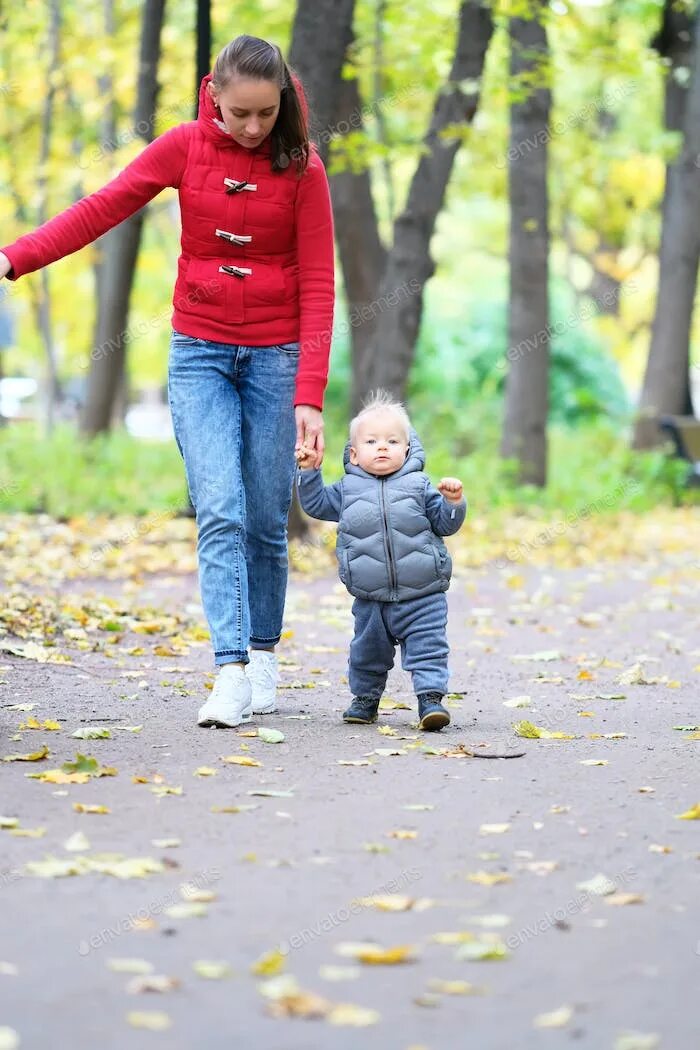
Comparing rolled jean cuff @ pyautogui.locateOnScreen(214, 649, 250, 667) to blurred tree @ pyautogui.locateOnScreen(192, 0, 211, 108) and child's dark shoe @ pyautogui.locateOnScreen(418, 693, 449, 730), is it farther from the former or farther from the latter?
blurred tree @ pyautogui.locateOnScreen(192, 0, 211, 108)

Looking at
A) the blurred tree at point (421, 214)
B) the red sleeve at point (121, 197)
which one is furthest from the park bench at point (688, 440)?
the red sleeve at point (121, 197)

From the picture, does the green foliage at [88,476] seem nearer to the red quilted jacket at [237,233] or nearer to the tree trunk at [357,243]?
the tree trunk at [357,243]

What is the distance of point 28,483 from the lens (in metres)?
16.4

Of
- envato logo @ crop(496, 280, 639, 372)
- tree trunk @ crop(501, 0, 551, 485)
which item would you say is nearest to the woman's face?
tree trunk @ crop(501, 0, 551, 485)

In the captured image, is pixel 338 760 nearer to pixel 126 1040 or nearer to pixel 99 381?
pixel 126 1040

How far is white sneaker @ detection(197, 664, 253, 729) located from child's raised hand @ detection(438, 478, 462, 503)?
3.22ft

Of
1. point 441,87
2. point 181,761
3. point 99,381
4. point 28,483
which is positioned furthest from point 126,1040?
point 99,381

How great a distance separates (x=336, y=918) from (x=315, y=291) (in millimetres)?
2815

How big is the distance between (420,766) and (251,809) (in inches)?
32.4

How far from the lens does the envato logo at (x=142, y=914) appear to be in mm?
3260

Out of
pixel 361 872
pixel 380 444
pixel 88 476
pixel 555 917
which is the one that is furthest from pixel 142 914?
pixel 88 476

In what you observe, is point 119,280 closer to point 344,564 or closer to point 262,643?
point 262,643

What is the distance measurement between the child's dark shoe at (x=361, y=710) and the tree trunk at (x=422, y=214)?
8.48 metres

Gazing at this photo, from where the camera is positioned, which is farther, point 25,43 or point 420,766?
point 25,43
